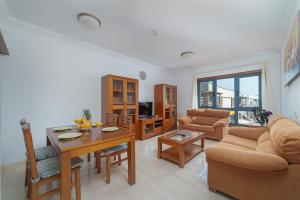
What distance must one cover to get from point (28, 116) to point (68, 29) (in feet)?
5.62

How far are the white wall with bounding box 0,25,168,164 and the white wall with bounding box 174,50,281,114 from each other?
3127 millimetres

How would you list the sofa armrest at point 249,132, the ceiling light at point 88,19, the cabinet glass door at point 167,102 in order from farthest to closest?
the cabinet glass door at point 167,102 < the sofa armrest at point 249,132 < the ceiling light at point 88,19

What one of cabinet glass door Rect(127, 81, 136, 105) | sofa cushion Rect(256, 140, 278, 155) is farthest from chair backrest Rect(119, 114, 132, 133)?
sofa cushion Rect(256, 140, 278, 155)

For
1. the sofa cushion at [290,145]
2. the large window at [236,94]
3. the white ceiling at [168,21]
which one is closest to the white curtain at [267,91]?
the large window at [236,94]

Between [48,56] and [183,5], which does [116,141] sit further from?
[48,56]

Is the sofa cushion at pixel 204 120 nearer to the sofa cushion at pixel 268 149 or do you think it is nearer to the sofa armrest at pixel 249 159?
the sofa cushion at pixel 268 149

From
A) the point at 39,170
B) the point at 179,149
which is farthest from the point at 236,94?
the point at 39,170

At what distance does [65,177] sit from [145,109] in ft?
10.1

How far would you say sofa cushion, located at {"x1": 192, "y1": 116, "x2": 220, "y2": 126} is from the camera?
391cm

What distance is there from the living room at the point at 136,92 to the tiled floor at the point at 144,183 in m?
0.02

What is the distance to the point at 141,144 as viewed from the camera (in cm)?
337

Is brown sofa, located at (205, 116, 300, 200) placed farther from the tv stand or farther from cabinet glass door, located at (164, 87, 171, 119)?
cabinet glass door, located at (164, 87, 171, 119)

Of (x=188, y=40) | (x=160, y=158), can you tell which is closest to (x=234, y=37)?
(x=188, y=40)

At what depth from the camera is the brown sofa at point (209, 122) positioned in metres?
3.45
